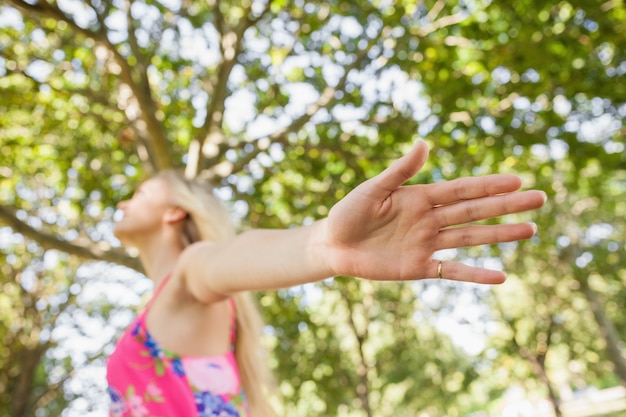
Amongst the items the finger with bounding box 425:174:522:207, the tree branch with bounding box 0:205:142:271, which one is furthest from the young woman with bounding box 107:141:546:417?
the tree branch with bounding box 0:205:142:271

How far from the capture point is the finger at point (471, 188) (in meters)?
1.55

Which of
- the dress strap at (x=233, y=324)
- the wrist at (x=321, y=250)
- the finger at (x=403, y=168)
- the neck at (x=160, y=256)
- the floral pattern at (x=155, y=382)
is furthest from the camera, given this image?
the neck at (x=160, y=256)

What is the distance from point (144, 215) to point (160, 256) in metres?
0.21

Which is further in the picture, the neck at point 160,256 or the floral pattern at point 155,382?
the neck at point 160,256

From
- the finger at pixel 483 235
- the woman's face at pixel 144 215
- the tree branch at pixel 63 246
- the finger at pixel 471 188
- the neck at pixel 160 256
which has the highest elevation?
the tree branch at pixel 63 246

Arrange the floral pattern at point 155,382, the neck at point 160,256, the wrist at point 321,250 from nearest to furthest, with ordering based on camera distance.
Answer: the wrist at point 321,250, the floral pattern at point 155,382, the neck at point 160,256

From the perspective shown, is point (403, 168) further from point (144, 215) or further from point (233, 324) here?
point (144, 215)

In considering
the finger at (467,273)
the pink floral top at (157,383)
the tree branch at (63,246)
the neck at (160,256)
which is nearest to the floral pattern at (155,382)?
the pink floral top at (157,383)

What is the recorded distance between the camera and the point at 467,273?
1.68m

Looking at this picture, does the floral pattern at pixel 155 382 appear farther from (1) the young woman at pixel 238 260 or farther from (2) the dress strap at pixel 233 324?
(2) the dress strap at pixel 233 324

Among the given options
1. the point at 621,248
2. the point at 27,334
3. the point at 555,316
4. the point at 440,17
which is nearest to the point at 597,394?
the point at 555,316

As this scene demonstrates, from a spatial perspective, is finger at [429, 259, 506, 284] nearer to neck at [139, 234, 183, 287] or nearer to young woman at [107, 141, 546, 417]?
young woman at [107, 141, 546, 417]

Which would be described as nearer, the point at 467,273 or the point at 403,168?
the point at 403,168

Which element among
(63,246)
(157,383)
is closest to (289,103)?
(63,246)
